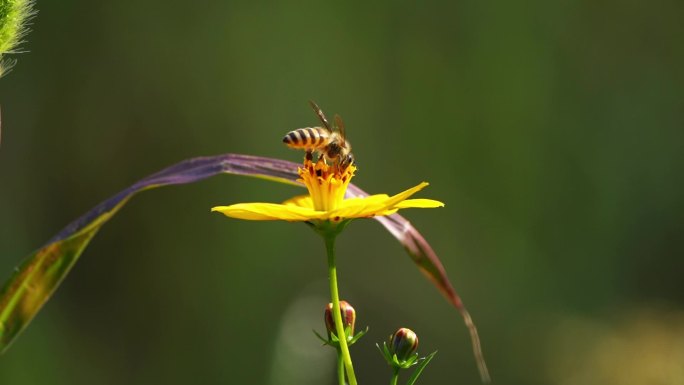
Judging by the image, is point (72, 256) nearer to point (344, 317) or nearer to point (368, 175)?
point (344, 317)

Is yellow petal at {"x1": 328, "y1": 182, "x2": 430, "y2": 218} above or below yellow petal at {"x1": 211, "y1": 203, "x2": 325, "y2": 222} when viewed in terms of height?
below

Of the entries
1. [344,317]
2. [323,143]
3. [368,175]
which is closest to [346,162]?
[323,143]

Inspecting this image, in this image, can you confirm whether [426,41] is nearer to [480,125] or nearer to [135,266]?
[480,125]

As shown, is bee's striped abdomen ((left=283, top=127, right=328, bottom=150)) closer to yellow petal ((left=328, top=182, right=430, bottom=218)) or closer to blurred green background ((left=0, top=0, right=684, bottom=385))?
yellow petal ((left=328, top=182, right=430, bottom=218))

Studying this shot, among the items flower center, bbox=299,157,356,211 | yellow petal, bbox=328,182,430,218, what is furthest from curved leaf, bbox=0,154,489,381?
flower center, bbox=299,157,356,211

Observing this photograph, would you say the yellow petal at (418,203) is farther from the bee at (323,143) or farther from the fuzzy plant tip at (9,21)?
the fuzzy plant tip at (9,21)

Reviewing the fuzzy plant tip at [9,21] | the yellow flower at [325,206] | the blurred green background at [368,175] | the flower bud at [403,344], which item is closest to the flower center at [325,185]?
the yellow flower at [325,206]

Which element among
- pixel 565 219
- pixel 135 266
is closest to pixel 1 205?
pixel 135 266
